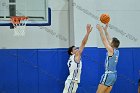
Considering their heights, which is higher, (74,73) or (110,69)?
(110,69)

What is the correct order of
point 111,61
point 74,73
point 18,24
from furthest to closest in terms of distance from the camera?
point 18,24 < point 74,73 < point 111,61

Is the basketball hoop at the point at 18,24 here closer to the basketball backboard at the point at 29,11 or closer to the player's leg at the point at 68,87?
the basketball backboard at the point at 29,11

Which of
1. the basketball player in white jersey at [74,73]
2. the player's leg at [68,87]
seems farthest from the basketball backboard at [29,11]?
the player's leg at [68,87]

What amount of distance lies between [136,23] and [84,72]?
7.28 feet

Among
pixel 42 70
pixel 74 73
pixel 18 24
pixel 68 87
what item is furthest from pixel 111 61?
pixel 18 24

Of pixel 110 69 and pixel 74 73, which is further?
pixel 74 73

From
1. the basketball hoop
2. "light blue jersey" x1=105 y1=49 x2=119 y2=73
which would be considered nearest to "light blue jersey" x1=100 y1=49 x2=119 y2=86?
"light blue jersey" x1=105 y1=49 x2=119 y2=73

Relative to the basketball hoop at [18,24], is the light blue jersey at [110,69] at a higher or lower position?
lower

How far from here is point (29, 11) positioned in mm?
8617

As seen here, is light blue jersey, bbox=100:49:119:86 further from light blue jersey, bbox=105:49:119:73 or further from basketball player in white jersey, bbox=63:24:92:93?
basketball player in white jersey, bbox=63:24:92:93

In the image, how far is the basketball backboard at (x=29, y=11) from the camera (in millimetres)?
8422

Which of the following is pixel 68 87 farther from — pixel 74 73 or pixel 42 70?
pixel 42 70

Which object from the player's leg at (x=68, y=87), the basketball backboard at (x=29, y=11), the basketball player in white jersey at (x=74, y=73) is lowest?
the player's leg at (x=68, y=87)

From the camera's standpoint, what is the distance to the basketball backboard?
8422mm
